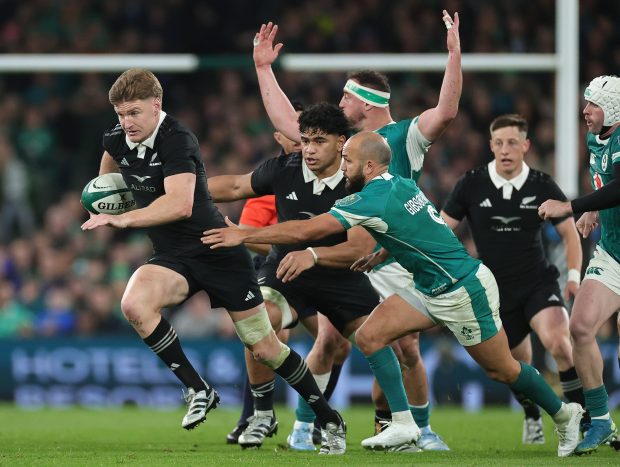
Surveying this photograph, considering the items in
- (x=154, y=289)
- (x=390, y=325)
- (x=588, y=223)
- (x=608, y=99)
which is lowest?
(x=390, y=325)

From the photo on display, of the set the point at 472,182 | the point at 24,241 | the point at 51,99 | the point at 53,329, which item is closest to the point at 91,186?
the point at 472,182

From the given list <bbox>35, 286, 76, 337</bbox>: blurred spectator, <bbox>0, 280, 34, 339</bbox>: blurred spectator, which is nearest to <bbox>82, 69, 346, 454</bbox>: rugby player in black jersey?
<bbox>35, 286, 76, 337</bbox>: blurred spectator

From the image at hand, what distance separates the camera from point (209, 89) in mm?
18406

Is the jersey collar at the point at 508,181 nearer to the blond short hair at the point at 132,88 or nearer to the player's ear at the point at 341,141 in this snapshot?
the player's ear at the point at 341,141

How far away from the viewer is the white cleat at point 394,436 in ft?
25.9

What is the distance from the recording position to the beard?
771cm

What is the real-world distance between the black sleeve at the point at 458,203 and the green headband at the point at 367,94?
1.19 m

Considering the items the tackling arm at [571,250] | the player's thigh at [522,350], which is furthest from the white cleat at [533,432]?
the tackling arm at [571,250]

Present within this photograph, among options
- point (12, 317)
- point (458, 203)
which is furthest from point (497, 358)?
point (12, 317)

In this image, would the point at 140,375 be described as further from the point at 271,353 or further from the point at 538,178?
the point at 271,353

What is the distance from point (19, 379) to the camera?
579 inches

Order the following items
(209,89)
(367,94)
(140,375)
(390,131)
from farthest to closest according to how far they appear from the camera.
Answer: (209,89), (140,375), (367,94), (390,131)

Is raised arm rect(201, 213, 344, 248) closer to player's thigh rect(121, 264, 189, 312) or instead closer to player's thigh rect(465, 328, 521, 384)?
player's thigh rect(121, 264, 189, 312)

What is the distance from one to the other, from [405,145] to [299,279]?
1.18 metres
